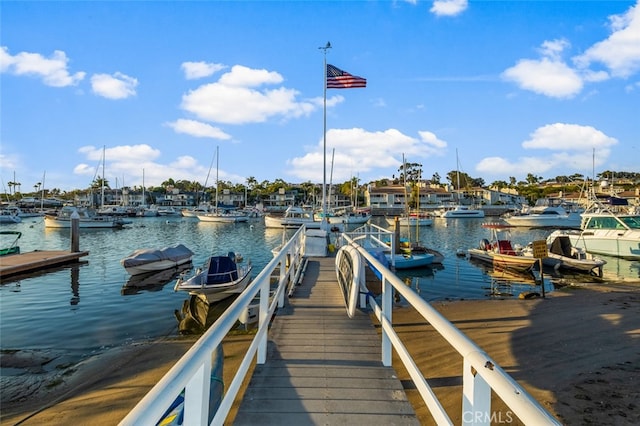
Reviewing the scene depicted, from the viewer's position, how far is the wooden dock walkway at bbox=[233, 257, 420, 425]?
3451mm

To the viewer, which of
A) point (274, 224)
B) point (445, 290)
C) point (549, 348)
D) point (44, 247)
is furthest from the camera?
point (274, 224)

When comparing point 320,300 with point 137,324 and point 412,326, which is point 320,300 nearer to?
point 412,326

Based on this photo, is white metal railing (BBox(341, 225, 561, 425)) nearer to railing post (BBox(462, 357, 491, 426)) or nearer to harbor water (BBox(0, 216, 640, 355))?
railing post (BBox(462, 357, 491, 426))

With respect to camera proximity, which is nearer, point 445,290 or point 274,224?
point 445,290

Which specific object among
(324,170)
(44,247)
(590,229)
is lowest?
(44,247)

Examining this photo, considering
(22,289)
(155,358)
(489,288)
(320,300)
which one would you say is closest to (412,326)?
(320,300)

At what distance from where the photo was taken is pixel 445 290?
1675 centimetres

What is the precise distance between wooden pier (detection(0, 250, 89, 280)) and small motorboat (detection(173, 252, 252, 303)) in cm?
1190

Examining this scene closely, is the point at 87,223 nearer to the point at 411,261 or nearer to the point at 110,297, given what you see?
the point at 110,297


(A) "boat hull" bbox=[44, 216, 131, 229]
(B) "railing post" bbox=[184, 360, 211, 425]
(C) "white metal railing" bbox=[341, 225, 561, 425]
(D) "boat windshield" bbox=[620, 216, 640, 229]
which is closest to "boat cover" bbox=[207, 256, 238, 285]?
(C) "white metal railing" bbox=[341, 225, 561, 425]

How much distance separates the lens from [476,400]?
6.75ft

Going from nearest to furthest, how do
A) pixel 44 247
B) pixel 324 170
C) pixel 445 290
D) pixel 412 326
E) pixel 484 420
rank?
pixel 484 420
pixel 412 326
pixel 445 290
pixel 324 170
pixel 44 247

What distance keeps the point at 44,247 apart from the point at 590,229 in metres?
47.8

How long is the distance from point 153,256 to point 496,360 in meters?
19.5
